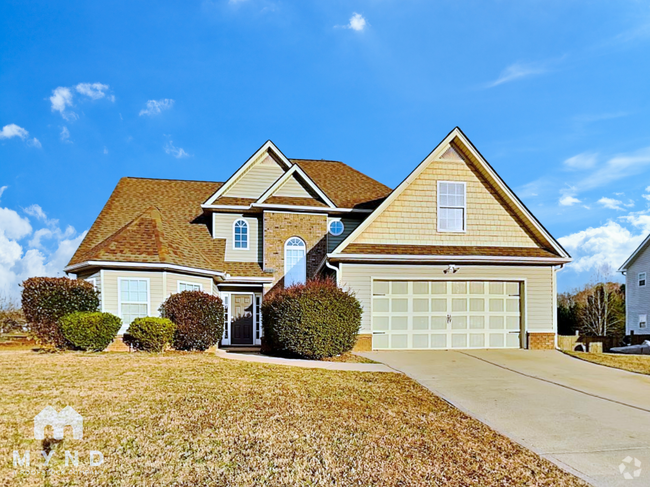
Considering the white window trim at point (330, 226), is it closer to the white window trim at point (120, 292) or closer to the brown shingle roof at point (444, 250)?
the brown shingle roof at point (444, 250)

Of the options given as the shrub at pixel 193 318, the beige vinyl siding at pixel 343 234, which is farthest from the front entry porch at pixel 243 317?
the shrub at pixel 193 318

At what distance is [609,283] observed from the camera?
38156 millimetres

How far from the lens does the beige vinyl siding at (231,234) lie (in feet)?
66.7

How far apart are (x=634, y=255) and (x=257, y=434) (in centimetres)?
2952

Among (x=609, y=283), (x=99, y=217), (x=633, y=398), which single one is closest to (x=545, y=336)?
(x=633, y=398)

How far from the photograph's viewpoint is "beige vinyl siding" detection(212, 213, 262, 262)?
20.3 m

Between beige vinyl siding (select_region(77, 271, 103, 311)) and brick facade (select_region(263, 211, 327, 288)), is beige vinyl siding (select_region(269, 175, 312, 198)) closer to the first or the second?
brick facade (select_region(263, 211, 327, 288))

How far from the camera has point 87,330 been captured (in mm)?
14406

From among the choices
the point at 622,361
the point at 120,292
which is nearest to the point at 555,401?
the point at 622,361

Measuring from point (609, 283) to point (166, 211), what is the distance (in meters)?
33.8

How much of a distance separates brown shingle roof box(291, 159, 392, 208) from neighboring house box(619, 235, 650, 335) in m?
16.5

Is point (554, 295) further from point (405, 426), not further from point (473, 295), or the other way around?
point (405, 426)

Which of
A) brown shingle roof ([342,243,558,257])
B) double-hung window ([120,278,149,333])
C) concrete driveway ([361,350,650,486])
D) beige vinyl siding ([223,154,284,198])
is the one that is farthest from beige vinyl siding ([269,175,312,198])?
concrete driveway ([361,350,650,486])

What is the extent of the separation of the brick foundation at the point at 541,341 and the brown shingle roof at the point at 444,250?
106 inches
